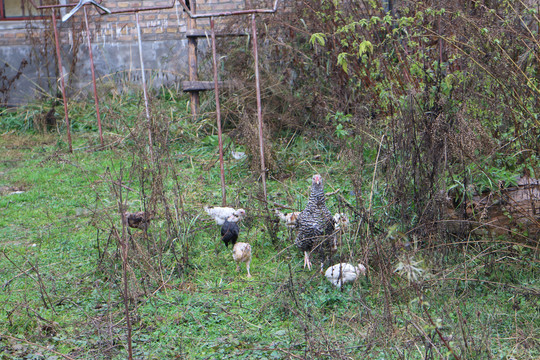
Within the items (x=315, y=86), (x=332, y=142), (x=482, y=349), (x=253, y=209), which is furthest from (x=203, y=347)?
(x=315, y=86)

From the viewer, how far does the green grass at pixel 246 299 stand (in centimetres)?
305

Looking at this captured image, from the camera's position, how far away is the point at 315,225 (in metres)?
4.05

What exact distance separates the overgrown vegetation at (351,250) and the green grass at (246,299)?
0.05 ft

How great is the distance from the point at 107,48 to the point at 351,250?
7.31 metres

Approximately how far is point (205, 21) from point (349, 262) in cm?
633

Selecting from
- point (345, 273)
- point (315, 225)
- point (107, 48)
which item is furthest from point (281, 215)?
point (107, 48)

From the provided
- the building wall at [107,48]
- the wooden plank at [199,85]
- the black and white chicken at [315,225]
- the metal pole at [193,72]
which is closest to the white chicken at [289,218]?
the black and white chicken at [315,225]

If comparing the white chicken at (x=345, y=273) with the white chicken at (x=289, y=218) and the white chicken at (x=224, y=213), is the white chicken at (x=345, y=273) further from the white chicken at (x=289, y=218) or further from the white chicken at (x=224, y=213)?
the white chicken at (x=224, y=213)

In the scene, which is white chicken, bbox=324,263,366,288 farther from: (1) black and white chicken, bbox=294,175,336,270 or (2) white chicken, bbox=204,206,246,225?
Result: (2) white chicken, bbox=204,206,246,225

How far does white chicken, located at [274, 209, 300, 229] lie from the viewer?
4.62m

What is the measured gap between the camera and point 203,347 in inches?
127

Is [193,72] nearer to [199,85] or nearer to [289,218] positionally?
[199,85]

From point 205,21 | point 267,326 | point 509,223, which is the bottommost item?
point 267,326

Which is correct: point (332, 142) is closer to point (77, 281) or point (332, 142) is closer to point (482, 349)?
point (77, 281)
